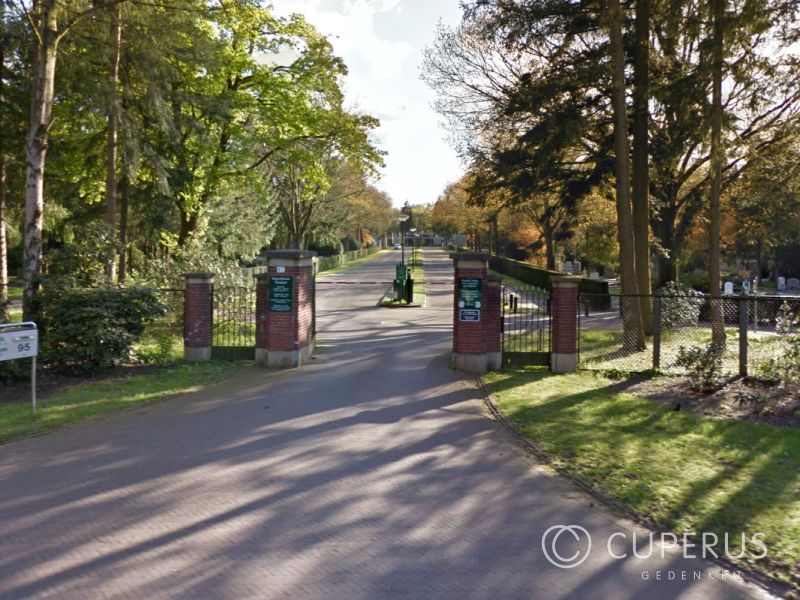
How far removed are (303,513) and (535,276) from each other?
35688mm

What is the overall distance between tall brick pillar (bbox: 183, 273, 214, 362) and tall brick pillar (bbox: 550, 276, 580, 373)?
6.98m

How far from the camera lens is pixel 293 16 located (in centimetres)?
2317

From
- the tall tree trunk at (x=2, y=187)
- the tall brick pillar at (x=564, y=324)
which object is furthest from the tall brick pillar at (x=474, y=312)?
the tall tree trunk at (x=2, y=187)

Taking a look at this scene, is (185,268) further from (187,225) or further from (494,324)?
(494,324)

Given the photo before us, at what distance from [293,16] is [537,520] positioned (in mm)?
21438

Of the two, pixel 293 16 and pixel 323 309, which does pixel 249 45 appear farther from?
pixel 323 309

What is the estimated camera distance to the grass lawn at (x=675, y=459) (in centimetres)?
586

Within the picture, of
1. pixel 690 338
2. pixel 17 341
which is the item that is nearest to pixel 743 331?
pixel 690 338

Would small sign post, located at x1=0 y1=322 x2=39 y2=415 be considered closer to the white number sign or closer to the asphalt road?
the white number sign

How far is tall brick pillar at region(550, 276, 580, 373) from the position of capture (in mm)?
13039

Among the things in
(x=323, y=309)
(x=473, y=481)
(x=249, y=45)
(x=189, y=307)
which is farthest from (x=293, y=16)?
(x=473, y=481)

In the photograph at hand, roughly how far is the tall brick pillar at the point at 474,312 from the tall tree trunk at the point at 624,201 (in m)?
4.04

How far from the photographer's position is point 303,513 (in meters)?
5.93

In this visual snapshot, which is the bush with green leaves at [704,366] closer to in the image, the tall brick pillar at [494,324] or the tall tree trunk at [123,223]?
the tall brick pillar at [494,324]
